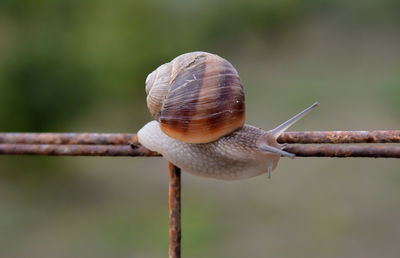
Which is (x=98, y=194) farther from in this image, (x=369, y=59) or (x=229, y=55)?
(x=369, y=59)

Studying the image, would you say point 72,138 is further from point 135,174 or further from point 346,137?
point 135,174

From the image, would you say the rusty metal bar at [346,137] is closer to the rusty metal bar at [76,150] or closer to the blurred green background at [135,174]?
the rusty metal bar at [76,150]

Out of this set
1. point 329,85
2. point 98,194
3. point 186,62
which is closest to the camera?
point 186,62

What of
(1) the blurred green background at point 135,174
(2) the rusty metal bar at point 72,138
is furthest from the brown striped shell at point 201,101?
(1) the blurred green background at point 135,174

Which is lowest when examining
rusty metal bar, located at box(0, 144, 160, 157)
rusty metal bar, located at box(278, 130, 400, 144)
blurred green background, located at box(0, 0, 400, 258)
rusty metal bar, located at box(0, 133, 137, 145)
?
blurred green background, located at box(0, 0, 400, 258)

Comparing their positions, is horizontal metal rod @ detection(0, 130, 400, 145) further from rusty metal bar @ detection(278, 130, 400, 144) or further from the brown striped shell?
the brown striped shell

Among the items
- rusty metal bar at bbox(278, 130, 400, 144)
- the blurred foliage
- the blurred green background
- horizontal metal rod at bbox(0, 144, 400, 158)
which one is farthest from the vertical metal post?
the blurred foliage

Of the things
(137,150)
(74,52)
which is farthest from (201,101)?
(74,52)

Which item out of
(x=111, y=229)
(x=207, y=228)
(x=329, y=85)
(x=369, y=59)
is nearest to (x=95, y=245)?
(x=111, y=229)
